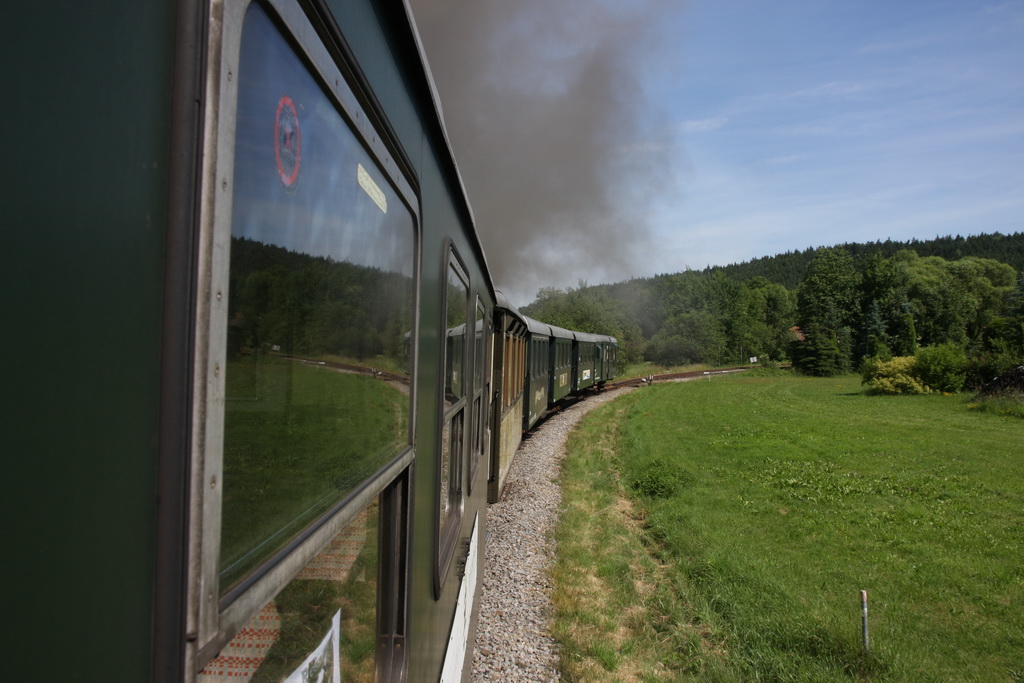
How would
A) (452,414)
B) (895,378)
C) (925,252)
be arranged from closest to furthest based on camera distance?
(452,414) < (895,378) < (925,252)

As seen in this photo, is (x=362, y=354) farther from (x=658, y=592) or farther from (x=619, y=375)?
(x=619, y=375)

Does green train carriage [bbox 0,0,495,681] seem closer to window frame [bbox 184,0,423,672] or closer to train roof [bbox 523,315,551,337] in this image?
window frame [bbox 184,0,423,672]

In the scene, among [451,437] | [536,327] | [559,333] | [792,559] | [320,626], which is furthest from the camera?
[559,333]

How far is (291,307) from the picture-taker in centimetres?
100

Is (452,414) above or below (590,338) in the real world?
below

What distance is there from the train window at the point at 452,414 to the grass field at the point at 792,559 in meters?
2.55

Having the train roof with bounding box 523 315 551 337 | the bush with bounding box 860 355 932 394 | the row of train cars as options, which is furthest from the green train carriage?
the bush with bounding box 860 355 932 394

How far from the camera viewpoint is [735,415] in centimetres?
2283

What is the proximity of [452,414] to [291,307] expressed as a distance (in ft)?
6.87

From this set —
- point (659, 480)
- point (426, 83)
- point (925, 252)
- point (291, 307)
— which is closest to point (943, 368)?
point (659, 480)

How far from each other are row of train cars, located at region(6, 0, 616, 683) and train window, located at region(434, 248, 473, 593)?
125 cm

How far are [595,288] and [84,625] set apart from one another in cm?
6517

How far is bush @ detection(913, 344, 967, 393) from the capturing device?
1185 inches

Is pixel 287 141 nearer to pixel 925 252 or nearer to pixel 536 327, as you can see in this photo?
pixel 536 327
